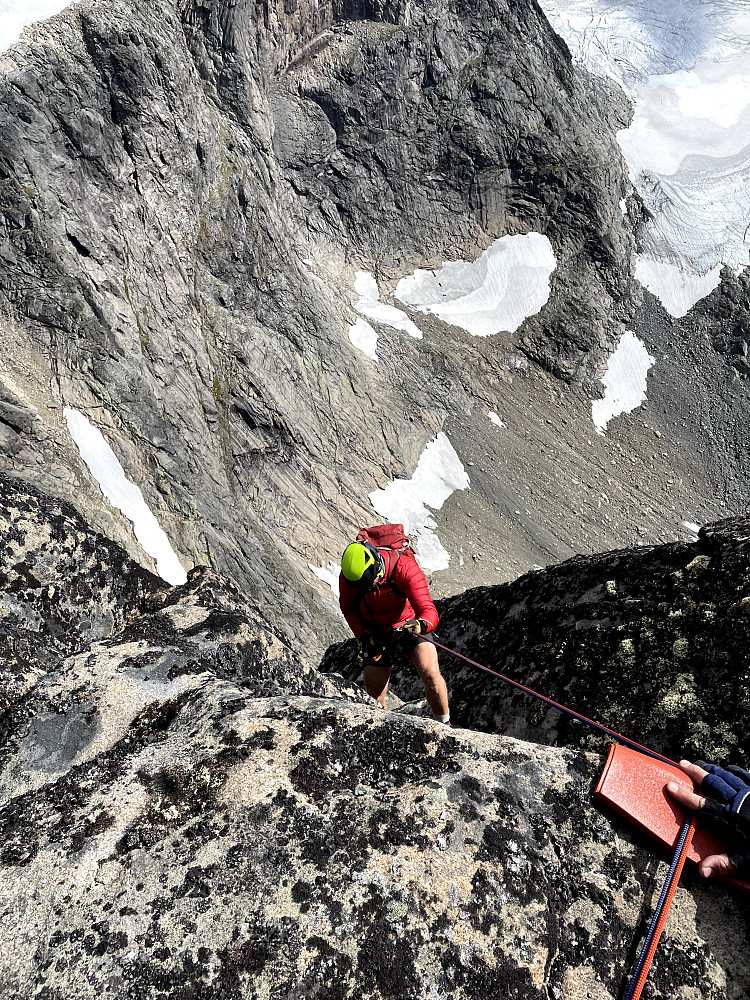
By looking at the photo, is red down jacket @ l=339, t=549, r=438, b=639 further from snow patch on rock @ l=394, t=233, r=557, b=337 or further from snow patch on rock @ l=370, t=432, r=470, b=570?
snow patch on rock @ l=394, t=233, r=557, b=337

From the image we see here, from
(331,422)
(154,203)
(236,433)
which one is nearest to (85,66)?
(154,203)

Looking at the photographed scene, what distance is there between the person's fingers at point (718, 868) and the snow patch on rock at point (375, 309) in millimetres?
57764

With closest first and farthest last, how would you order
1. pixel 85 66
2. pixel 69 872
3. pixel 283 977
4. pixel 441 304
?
1. pixel 283 977
2. pixel 69 872
3. pixel 85 66
4. pixel 441 304

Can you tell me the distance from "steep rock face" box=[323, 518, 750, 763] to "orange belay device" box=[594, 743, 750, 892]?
84cm

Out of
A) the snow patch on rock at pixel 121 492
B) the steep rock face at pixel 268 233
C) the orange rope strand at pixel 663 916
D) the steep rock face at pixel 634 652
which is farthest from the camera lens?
the steep rock face at pixel 268 233

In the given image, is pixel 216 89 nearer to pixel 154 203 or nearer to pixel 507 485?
pixel 154 203

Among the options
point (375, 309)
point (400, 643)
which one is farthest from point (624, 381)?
point (400, 643)

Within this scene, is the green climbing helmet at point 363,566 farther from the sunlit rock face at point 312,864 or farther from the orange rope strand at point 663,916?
the orange rope strand at point 663,916

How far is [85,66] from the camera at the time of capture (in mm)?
37500

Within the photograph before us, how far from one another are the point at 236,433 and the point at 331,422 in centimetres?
898

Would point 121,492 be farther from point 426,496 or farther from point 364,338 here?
point 364,338

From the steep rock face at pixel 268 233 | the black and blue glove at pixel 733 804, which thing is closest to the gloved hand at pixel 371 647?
the black and blue glove at pixel 733 804

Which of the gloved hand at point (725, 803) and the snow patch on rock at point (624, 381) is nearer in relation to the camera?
the gloved hand at point (725, 803)

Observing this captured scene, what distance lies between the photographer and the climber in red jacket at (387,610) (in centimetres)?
691
